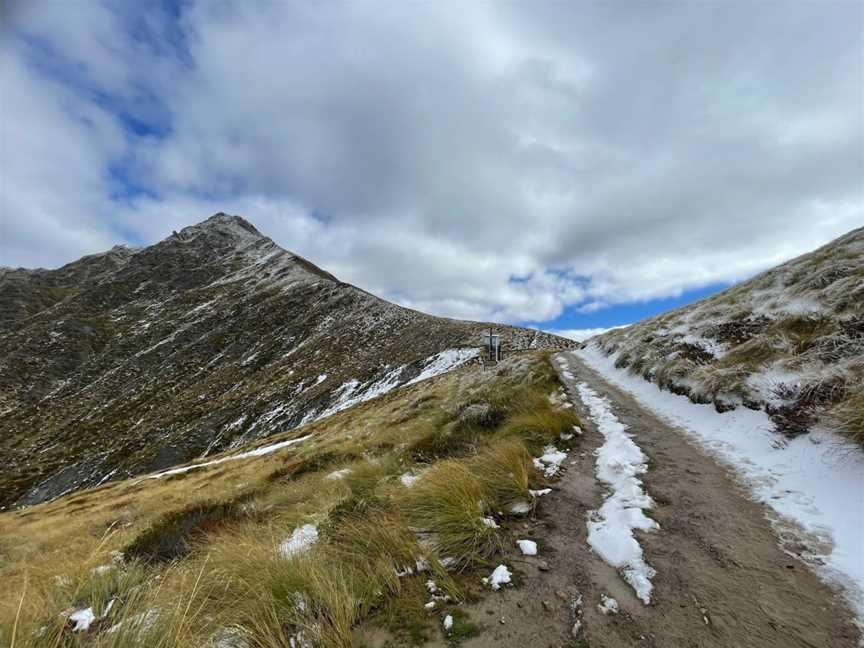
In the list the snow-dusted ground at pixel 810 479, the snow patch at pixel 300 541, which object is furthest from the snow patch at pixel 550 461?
the snow patch at pixel 300 541

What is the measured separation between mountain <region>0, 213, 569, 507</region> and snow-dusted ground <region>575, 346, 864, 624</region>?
32442 mm

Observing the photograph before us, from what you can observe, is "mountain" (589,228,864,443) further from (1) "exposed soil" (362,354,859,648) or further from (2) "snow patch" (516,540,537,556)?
(2) "snow patch" (516,540,537,556)

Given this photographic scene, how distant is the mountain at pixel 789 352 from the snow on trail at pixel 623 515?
8.36 feet

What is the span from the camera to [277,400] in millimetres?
47062

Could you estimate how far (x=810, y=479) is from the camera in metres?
4.73

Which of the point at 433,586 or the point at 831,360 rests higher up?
the point at 831,360

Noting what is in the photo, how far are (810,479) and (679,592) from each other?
11.2ft

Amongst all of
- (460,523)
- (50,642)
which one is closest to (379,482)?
(460,523)

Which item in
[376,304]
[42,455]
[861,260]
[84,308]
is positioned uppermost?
[84,308]

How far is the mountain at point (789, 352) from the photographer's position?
19.3ft

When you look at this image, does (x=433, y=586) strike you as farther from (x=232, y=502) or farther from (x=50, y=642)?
(x=232, y=502)

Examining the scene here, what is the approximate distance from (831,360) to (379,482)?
29.2 feet

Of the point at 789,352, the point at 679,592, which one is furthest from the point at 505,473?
the point at 789,352

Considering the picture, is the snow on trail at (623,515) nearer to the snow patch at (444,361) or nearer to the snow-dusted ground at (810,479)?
the snow-dusted ground at (810,479)
